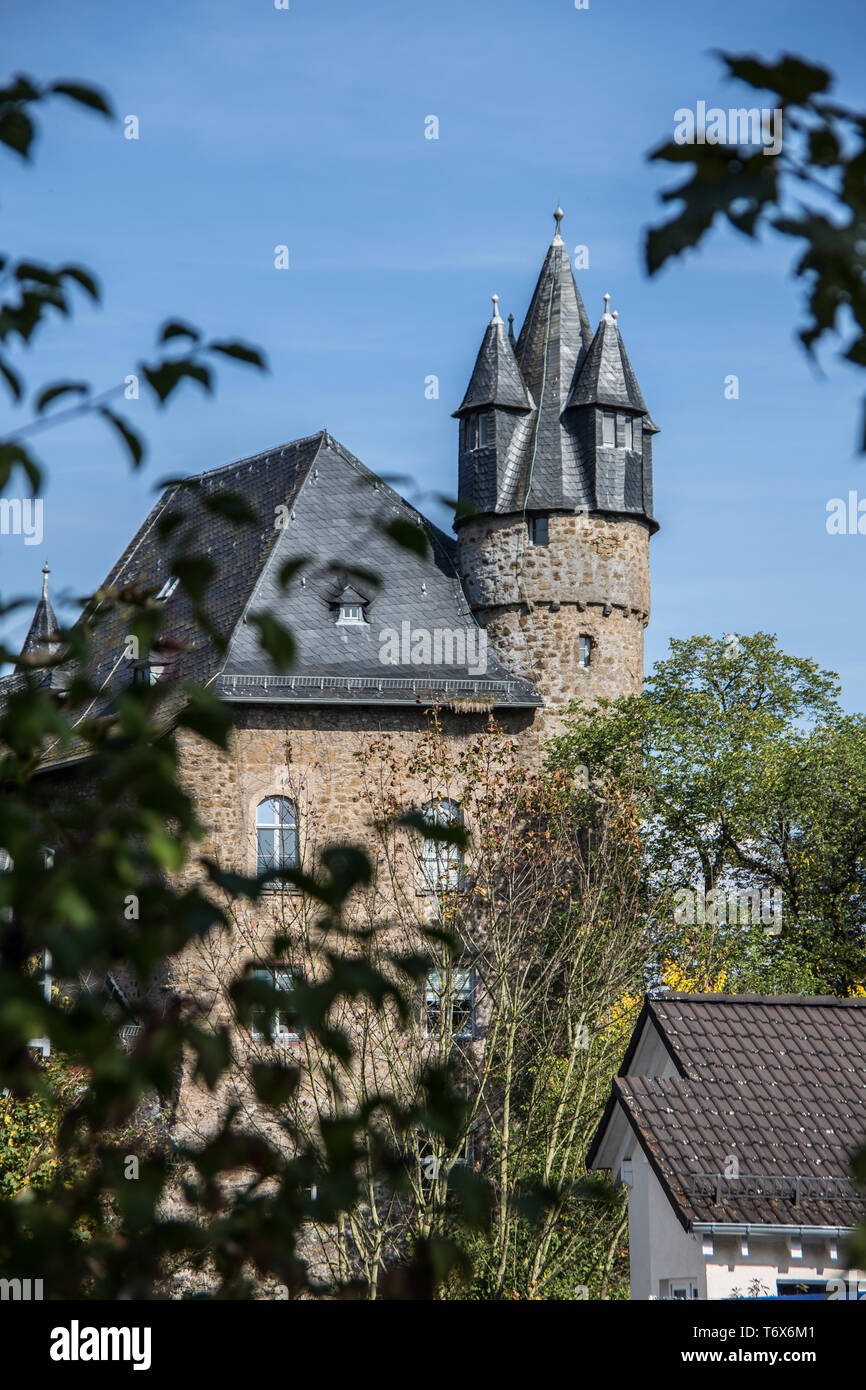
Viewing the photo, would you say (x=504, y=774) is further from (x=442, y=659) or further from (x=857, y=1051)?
(x=857, y=1051)

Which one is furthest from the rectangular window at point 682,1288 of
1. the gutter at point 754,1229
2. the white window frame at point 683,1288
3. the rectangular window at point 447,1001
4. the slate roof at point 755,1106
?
the rectangular window at point 447,1001

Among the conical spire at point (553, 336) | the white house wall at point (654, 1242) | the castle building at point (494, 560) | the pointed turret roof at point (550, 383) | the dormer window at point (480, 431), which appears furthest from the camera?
the conical spire at point (553, 336)

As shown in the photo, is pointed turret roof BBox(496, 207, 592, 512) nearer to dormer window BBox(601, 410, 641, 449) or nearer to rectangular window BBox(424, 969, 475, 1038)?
dormer window BBox(601, 410, 641, 449)

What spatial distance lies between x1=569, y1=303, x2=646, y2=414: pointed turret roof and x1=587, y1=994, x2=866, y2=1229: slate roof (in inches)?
688

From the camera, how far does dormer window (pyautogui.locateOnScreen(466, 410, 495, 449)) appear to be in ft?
104

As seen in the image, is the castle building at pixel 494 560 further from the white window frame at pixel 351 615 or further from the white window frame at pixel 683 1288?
the white window frame at pixel 683 1288

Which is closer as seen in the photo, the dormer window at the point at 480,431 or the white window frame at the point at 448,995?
the white window frame at the point at 448,995

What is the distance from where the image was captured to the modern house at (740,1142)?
13.1 m

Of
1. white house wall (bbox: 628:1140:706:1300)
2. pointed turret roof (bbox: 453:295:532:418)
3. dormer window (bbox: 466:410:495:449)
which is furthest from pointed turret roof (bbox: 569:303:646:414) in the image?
white house wall (bbox: 628:1140:706:1300)

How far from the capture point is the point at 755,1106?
45.9ft

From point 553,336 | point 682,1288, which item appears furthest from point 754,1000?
point 553,336

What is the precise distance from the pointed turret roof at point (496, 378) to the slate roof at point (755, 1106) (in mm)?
17932

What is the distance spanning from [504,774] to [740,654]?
6266mm
